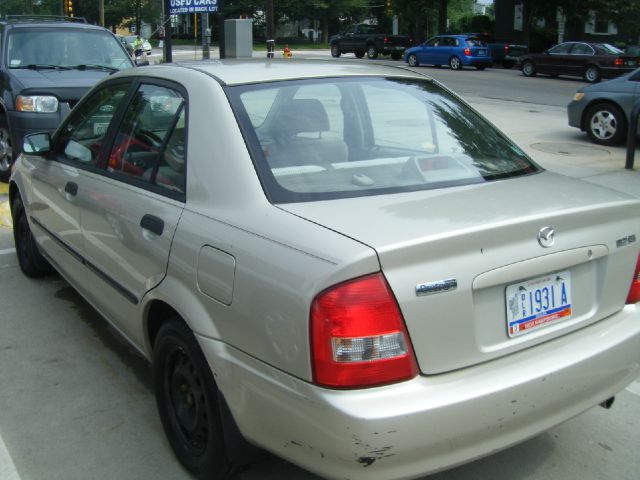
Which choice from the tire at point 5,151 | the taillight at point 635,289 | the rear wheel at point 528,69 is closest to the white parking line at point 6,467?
the taillight at point 635,289

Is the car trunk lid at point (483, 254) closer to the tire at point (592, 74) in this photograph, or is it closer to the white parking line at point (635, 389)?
the white parking line at point (635, 389)

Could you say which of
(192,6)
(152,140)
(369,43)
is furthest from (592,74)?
(152,140)

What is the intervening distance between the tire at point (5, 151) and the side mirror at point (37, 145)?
4590 mm

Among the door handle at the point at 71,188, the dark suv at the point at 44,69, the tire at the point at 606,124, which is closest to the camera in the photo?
the door handle at the point at 71,188

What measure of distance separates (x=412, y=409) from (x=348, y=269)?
1.58ft

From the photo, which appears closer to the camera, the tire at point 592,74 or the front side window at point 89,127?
the front side window at point 89,127

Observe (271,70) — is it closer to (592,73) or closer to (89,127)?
(89,127)

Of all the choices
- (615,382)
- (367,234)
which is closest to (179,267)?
(367,234)

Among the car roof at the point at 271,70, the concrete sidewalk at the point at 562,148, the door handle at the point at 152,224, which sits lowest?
the concrete sidewalk at the point at 562,148

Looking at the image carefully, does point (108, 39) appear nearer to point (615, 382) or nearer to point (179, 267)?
point (179, 267)

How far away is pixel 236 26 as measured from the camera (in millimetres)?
20875

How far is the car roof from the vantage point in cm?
332

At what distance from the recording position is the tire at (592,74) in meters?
25.4

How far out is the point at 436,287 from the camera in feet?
7.71
